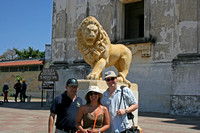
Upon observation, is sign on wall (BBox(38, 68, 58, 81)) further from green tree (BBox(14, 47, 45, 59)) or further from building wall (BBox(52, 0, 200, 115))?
green tree (BBox(14, 47, 45, 59))

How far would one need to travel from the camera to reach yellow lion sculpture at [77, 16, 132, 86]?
6352 mm

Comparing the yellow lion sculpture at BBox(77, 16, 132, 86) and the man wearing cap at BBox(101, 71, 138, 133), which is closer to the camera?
the man wearing cap at BBox(101, 71, 138, 133)

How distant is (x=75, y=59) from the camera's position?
1620 centimetres

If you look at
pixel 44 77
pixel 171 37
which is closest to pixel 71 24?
pixel 44 77

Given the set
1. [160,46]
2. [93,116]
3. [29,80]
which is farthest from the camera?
[29,80]

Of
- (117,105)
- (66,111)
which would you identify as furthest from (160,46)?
(66,111)

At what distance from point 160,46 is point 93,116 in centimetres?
1002

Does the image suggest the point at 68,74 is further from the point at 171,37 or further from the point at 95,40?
the point at 95,40

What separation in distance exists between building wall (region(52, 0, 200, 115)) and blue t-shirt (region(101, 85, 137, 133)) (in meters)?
8.34

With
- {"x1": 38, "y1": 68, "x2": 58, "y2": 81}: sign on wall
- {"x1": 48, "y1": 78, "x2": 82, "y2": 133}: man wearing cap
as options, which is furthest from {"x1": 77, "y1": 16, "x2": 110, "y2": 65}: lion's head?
{"x1": 38, "y1": 68, "x2": 58, "y2": 81}: sign on wall

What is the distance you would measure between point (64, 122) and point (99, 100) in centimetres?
59

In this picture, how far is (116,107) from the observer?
3.90 metres

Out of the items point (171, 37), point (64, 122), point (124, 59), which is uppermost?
point (171, 37)

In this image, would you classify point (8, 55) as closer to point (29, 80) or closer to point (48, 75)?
point (29, 80)
